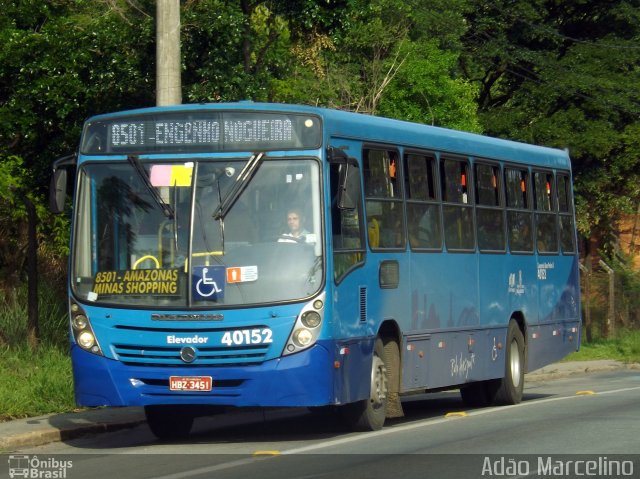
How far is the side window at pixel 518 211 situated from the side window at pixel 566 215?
1.44 m

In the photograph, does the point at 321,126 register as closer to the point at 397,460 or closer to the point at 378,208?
the point at 378,208

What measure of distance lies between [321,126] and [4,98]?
378 inches

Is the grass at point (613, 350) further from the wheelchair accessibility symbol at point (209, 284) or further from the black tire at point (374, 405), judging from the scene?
the wheelchair accessibility symbol at point (209, 284)

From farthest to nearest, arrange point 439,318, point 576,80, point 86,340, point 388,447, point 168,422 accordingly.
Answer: point 576,80
point 439,318
point 168,422
point 86,340
point 388,447

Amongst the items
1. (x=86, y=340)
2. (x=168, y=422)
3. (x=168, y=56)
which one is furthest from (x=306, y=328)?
(x=168, y=56)

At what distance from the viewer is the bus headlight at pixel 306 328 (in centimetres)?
1098

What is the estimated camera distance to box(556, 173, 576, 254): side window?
60.7 feet

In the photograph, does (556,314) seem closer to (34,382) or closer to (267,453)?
(34,382)

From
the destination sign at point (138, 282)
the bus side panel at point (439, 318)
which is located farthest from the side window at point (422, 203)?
the destination sign at point (138, 282)

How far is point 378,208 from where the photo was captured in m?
12.6

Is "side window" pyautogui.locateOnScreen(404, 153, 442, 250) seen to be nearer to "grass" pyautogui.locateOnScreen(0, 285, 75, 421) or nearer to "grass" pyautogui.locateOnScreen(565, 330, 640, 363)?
"grass" pyautogui.locateOnScreen(0, 285, 75, 421)

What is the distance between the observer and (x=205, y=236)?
11.2 m

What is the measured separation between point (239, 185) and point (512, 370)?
6379 mm

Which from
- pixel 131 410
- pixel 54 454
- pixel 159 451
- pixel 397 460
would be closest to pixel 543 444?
pixel 397 460
